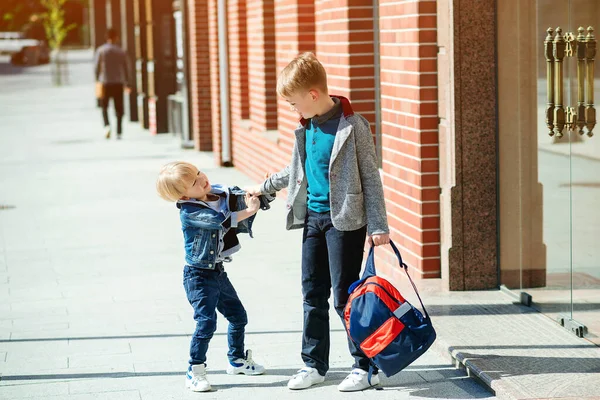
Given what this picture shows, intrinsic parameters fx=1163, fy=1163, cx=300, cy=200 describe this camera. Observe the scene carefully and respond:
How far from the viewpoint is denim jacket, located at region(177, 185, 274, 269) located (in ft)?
18.1

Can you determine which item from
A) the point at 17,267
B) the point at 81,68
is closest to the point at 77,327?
the point at 17,267

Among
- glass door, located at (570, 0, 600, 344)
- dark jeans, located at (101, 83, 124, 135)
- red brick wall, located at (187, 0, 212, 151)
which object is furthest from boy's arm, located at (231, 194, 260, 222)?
dark jeans, located at (101, 83, 124, 135)

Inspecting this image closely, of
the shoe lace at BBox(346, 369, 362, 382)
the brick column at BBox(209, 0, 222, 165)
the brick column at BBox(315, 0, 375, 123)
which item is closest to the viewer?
the shoe lace at BBox(346, 369, 362, 382)

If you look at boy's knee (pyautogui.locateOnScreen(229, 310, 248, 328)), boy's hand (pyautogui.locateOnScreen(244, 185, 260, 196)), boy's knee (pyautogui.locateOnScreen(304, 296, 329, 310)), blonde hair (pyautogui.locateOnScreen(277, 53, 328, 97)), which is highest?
blonde hair (pyautogui.locateOnScreen(277, 53, 328, 97))

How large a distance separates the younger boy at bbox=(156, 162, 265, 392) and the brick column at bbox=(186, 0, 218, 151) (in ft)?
41.4

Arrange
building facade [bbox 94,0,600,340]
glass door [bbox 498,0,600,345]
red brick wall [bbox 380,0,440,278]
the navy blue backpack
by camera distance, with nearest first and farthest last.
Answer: the navy blue backpack
glass door [bbox 498,0,600,345]
building facade [bbox 94,0,600,340]
red brick wall [bbox 380,0,440,278]

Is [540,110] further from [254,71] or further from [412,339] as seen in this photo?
[254,71]

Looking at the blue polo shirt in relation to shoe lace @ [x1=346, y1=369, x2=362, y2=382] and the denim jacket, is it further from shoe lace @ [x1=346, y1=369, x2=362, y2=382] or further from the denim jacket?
shoe lace @ [x1=346, y1=369, x2=362, y2=382]

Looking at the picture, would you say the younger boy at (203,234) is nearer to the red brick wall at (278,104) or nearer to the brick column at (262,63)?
the red brick wall at (278,104)

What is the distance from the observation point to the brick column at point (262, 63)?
527 inches

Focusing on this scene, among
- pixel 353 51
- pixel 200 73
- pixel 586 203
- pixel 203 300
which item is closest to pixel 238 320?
pixel 203 300

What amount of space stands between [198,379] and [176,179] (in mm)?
986

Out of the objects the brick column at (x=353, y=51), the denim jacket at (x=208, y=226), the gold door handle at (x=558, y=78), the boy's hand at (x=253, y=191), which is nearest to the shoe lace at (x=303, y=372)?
the denim jacket at (x=208, y=226)

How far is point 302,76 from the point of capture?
5312 millimetres
